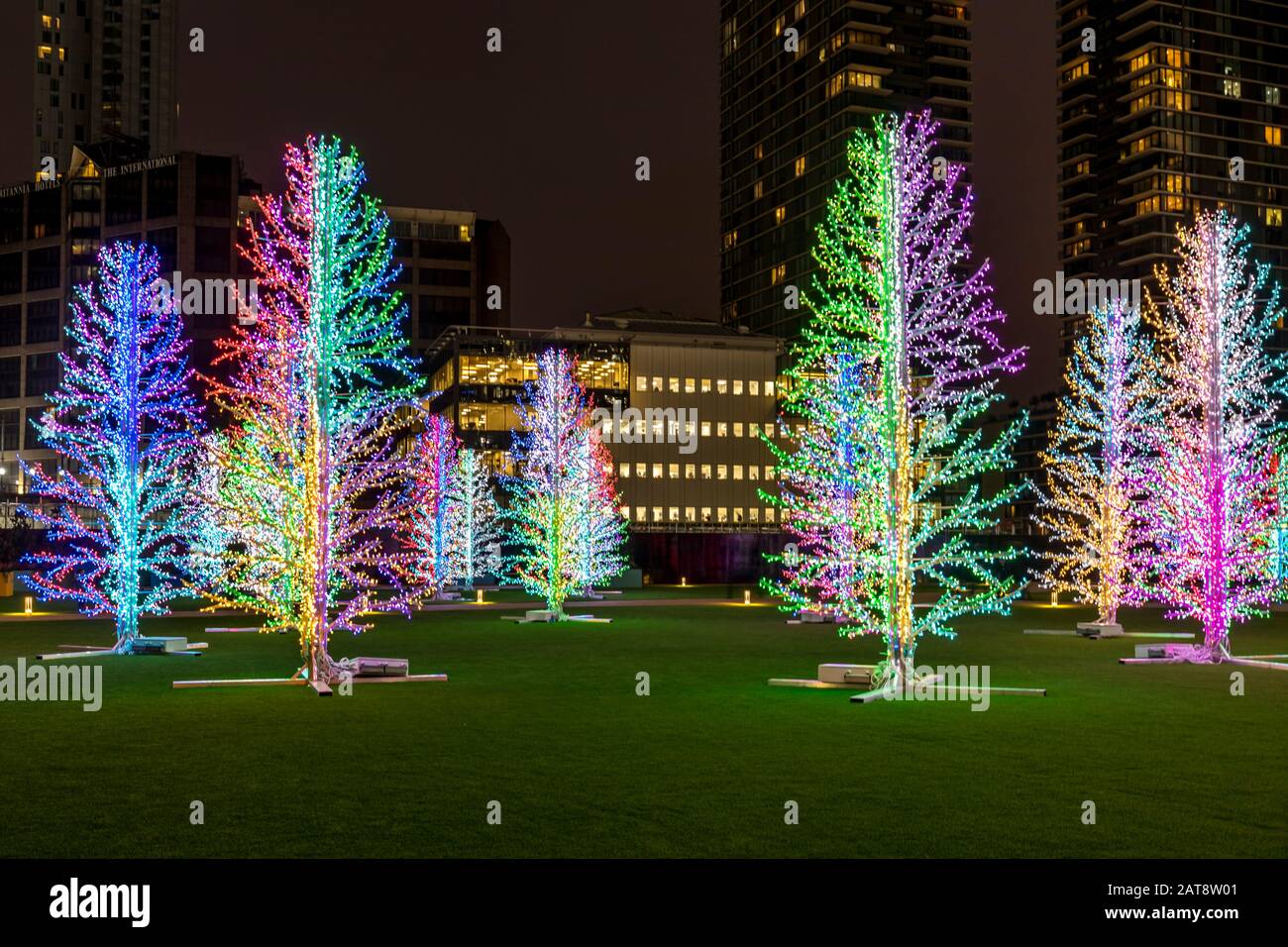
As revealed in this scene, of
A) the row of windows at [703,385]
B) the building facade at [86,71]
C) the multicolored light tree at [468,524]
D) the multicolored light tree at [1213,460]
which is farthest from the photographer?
the building facade at [86,71]

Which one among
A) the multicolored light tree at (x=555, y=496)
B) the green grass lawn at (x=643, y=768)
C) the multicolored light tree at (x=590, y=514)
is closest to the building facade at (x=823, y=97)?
the multicolored light tree at (x=590, y=514)

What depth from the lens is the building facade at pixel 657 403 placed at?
115 meters

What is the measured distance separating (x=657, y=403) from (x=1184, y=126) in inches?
3939

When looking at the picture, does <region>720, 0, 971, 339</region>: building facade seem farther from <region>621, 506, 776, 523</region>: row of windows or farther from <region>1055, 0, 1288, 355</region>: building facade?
<region>621, 506, 776, 523</region>: row of windows

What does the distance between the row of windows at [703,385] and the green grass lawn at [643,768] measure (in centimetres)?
9256

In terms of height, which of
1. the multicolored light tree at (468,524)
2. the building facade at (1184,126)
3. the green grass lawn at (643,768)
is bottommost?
the green grass lawn at (643,768)

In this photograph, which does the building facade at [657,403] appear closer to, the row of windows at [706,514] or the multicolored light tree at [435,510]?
the row of windows at [706,514]

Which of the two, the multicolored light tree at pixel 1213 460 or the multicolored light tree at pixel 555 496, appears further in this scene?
the multicolored light tree at pixel 555 496

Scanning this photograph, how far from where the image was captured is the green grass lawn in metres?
10.6

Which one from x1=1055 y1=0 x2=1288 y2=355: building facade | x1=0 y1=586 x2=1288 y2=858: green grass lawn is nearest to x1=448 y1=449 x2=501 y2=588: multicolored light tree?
x1=0 y1=586 x2=1288 y2=858: green grass lawn

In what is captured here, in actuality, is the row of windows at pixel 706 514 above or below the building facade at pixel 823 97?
below

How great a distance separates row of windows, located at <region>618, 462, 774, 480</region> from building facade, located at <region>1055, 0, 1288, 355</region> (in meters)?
76.3

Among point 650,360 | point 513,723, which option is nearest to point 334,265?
point 513,723

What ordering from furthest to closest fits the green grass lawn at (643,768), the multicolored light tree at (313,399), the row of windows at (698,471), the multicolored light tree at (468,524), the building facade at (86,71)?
the building facade at (86,71)
the row of windows at (698,471)
the multicolored light tree at (468,524)
the multicolored light tree at (313,399)
the green grass lawn at (643,768)
